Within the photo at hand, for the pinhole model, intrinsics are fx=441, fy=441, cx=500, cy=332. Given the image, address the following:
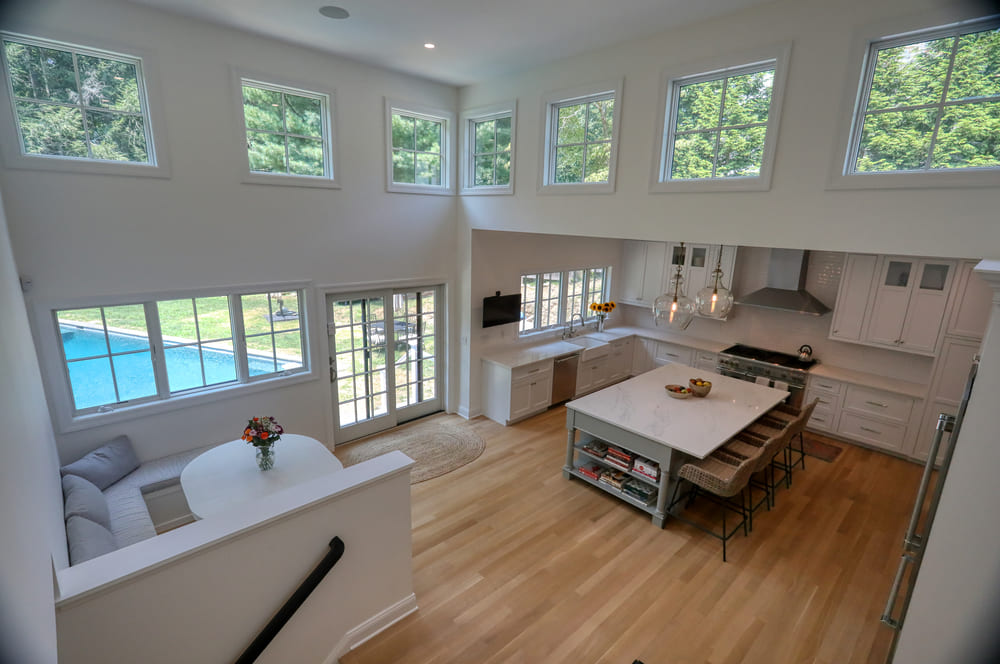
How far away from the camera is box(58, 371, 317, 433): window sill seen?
138 inches

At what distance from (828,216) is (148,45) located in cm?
520

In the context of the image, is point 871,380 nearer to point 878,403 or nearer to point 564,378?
point 878,403

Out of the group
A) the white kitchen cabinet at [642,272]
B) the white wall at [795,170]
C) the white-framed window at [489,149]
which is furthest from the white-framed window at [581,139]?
the white kitchen cabinet at [642,272]

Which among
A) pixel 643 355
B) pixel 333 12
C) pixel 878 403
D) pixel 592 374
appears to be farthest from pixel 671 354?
pixel 333 12

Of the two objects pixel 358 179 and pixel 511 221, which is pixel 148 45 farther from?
pixel 511 221

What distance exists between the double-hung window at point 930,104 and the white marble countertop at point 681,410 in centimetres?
222

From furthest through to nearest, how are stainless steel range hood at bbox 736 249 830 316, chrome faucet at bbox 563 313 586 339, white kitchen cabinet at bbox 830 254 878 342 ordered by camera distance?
chrome faucet at bbox 563 313 586 339, stainless steel range hood at bbox 736 249 830 316, white kitchen cabinet at bbox 830 254 878 342

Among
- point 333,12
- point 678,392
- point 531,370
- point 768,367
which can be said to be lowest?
point 531,370

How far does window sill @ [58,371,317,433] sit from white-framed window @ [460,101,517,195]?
298 centimetres

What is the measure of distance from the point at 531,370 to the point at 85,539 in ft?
14.6

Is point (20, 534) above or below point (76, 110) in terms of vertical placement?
below

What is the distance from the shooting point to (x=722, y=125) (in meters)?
3.50

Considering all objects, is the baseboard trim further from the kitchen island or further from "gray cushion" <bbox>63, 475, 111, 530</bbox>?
the kitchen island

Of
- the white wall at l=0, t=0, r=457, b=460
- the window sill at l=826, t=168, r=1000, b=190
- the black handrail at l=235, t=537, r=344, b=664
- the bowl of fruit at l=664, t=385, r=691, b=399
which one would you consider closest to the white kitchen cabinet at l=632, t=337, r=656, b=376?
the bowl of fruit at l=664, t=385, r=691, b=399
